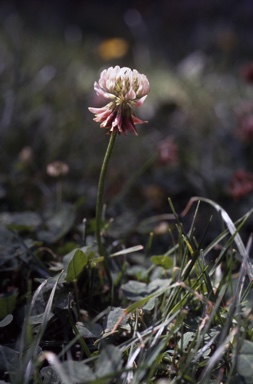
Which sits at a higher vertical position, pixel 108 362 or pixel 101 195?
pixel 101 195

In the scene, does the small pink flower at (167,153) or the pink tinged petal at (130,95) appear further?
the small pink flower at (167,153)

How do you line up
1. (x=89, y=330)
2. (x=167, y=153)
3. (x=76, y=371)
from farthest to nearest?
(x=167, y=153) → (x=89, y=330) → (x=76, y=371)

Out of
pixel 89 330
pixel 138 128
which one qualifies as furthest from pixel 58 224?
pixel 138 128

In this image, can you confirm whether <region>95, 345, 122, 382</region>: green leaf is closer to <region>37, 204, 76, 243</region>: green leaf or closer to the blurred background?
<region>37, 204, 76, 243</region>: green leaf

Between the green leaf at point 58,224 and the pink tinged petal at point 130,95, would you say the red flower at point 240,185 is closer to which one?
the green leaf at point 58,224

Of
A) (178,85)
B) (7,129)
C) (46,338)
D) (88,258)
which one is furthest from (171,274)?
(178,85)

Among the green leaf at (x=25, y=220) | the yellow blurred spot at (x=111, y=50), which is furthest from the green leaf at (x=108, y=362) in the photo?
the yellow blurred spot at (x=111, y=50)

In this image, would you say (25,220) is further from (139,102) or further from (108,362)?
(108,362)
